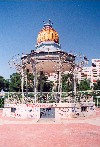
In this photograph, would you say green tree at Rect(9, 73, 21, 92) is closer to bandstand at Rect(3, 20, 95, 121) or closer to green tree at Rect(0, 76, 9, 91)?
green tree at Rect(0, 76, 9, 91)

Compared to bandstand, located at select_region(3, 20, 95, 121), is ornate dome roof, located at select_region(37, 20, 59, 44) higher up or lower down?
higher up

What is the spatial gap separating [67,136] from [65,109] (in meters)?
9.87

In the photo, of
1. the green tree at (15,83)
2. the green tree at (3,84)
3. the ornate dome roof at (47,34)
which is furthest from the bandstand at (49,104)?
the green tree at (3,84)

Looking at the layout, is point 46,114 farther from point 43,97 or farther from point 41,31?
point 41,31

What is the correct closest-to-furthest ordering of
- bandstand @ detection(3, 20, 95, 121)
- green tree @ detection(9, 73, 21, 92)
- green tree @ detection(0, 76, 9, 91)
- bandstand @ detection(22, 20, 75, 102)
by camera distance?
bandstand @ detection(3, 20, 95, 121) < bandstand @ detection(22, 20, 75, 102) < green tree @ detection(9, 73, 21, 92) < green tree @ detection(0, 76, 9, 91)

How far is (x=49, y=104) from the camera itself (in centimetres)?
2403

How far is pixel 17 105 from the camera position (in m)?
25.1

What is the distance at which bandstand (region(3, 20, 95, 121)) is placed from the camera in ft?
78.4

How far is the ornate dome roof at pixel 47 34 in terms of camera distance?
26.9 m

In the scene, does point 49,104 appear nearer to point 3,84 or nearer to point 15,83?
point 15,83

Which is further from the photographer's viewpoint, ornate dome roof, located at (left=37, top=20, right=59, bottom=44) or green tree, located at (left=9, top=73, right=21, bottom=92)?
green tree, located at (left=9, top=73, right=21, bottom=92)

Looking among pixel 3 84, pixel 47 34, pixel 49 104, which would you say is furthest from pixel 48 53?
pixel 3 84

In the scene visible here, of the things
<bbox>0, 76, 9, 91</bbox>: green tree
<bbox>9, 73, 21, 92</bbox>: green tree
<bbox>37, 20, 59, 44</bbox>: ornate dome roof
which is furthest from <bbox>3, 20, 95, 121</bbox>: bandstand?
<bbox>0, 76, 9, 91</bbox>: green tree

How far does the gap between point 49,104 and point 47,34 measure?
8.69m
